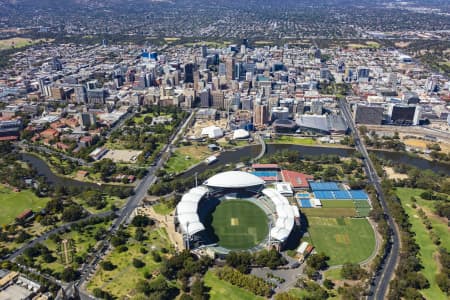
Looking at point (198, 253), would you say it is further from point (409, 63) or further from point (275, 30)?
point (275, 30)

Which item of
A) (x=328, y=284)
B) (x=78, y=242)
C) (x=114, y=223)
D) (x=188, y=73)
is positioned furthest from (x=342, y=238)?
(x=188, y=73)

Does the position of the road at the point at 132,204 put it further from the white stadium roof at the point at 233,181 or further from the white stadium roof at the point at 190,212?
the white stadium roof at the point at 233,181

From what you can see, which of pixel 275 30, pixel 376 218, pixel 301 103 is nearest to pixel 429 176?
pixel 376 218

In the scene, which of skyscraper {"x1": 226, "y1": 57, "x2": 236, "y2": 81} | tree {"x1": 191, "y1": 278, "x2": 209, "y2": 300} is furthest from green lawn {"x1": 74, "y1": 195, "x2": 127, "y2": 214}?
skyscraper {"x1": 226, "y1": 57, "x2": 236, "y2": 81}

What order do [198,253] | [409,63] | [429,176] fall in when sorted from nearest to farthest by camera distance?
[198,253] → [429,176] → [409,63]

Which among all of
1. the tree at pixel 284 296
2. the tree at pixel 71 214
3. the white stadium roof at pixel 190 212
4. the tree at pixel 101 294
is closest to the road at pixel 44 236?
the tree at pixel 71 214

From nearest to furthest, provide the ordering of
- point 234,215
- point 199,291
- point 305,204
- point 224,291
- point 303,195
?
point 199,291 → point 224,291 → point 234,215 → point 305,204 → point 303,195

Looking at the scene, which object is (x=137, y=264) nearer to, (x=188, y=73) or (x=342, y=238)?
(x=342, y=238)
